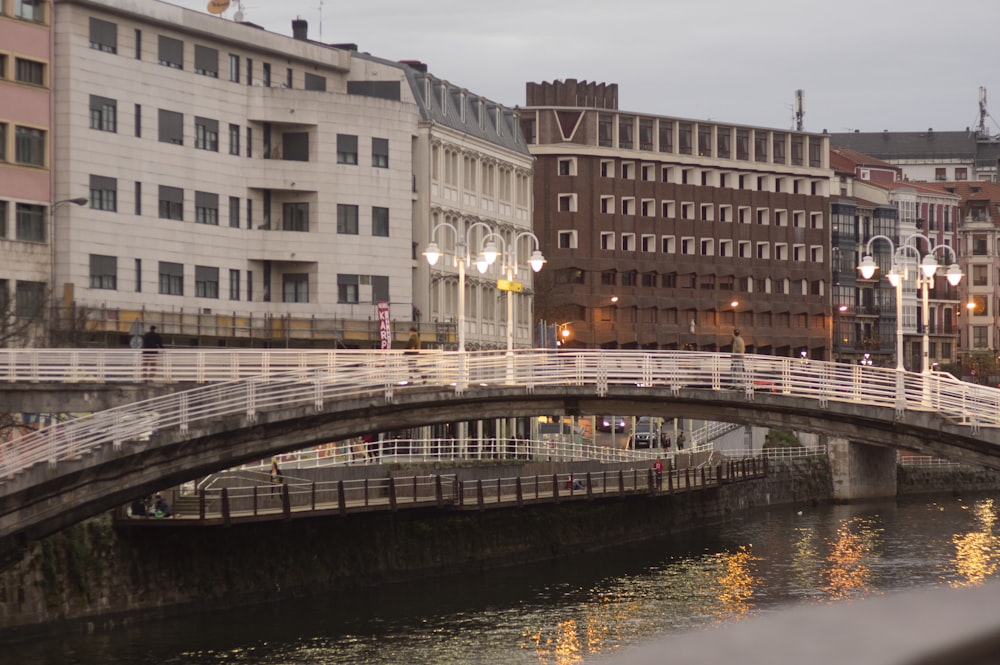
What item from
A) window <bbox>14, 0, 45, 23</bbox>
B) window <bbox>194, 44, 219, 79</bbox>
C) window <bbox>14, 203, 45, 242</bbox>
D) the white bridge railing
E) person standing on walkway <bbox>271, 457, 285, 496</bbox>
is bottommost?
person standing on walkway <bbox>271, 457, 285, 496</bbox>

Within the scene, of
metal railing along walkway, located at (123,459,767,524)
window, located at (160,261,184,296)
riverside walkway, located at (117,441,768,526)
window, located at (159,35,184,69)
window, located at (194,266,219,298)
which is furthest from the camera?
window, located at (194,266,219,298)

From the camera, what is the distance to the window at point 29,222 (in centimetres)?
6888

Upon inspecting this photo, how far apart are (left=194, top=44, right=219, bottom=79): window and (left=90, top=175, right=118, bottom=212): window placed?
295 inches

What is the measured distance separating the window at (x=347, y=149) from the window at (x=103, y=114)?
1200cm

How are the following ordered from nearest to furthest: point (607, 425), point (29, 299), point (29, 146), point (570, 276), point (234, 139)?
point (29, 299) < point (29, 146) < point (234, 139) < point (607, 425) < point (570, 276)

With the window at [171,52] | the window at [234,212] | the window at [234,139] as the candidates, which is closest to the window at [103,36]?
the window at [171,52]

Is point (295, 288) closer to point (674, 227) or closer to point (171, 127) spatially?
point (171, 127)

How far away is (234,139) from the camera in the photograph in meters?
79.8

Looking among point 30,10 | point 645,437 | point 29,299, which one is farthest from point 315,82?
point 645,437

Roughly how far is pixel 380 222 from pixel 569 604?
32413 millimetres

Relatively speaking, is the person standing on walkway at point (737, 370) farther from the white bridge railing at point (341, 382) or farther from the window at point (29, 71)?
the window at point (29, 71)

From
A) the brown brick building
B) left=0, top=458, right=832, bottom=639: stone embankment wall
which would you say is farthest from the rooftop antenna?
left=0, top=458, right=832, bottom=639: stone embankment wall

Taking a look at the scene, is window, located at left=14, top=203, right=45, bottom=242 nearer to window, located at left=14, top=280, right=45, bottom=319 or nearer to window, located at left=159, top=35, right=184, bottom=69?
window, located at left=14, top=280, right=45, bottom=319

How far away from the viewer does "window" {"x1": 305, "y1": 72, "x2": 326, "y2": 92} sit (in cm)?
8588
